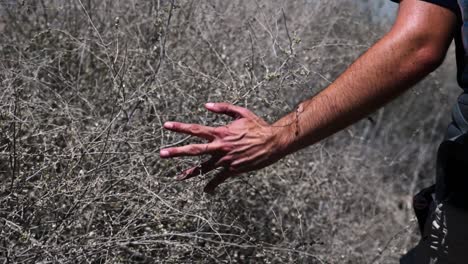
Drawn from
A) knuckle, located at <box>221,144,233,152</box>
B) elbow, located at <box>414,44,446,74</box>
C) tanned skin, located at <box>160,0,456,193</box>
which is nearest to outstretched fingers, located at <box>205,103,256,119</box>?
tanned skin, located at <box>160,0,456,193</box>

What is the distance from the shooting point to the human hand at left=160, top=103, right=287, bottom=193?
1.99 meters

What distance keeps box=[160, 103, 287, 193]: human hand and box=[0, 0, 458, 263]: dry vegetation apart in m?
0.46

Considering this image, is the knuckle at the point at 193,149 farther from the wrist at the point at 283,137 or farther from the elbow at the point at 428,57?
the elbow at the point at 428,57

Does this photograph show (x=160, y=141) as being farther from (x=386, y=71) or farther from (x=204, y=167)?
(x=386, y=71)

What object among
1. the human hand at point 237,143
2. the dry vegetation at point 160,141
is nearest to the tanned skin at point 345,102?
the human hand at point 237,143

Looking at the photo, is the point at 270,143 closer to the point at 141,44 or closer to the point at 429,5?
the point at 429,5

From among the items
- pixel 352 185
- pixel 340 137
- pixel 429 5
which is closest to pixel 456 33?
pixel 429 5

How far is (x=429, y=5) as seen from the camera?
1.88 metres

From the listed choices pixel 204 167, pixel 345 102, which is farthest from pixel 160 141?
pixel 345 102

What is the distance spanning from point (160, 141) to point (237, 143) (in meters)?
0.90

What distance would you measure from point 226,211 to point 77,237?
70 cm

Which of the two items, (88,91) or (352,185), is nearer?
(88,91)

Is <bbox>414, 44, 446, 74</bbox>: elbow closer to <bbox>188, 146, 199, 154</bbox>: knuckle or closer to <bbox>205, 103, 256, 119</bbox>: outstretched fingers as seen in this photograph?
<bbox>205, 103, 256, 119</bbox>: outstretched fingers

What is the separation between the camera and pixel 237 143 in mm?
1999
